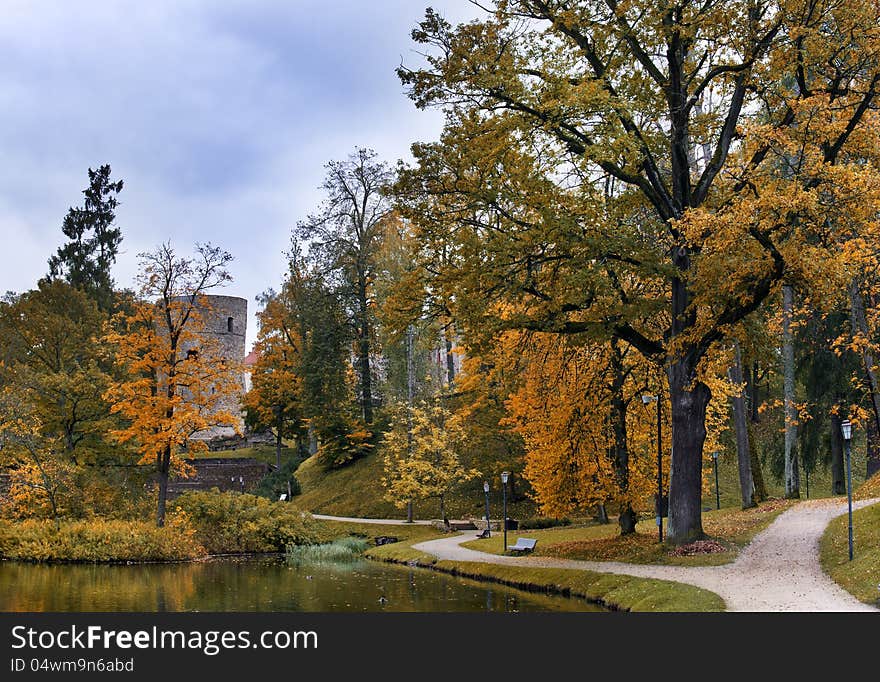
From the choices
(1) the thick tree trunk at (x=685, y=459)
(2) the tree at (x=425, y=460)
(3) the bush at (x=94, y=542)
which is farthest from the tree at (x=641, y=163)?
(2) the tree at (x=425, y=460)

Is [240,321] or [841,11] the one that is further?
[240,321]

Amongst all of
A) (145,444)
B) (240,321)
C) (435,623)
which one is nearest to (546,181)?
(435,623)

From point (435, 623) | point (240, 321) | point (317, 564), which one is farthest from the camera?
point (240, 321)

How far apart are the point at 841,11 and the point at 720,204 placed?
4.03 meters

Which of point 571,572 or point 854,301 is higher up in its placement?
point 854,301

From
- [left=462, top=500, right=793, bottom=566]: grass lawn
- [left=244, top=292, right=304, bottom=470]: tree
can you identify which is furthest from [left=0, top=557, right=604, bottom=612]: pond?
[left=244, top=292, right=304, bottom=470]: tree

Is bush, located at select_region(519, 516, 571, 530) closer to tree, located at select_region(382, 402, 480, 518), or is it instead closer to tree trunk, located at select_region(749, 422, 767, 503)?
tree, located at select_region(382, 402, 480, 518)

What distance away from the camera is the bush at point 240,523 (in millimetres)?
28250

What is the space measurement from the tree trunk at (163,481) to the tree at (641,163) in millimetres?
13133

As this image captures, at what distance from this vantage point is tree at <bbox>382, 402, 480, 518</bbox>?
3297cm

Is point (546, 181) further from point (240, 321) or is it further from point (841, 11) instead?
point (240, 321)

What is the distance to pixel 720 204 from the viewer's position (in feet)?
57.6

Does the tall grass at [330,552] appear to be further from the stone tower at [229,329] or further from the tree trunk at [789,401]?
the stone tower at [229,329]

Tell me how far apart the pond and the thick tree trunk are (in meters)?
3.45
